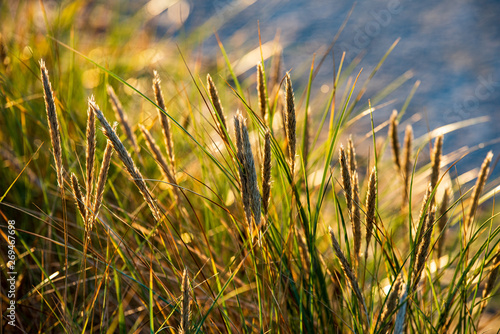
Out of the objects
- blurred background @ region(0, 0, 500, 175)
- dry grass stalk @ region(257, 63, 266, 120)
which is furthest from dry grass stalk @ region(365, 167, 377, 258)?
blurred background @ region(0, 0, 500, 175)

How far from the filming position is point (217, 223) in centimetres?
167

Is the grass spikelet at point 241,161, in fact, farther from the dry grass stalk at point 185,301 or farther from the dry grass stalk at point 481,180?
the dry grass stalk at point 481,180

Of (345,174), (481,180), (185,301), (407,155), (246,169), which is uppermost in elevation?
(407,155)

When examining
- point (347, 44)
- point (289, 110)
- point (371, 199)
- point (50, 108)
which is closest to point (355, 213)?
point (371, 199)

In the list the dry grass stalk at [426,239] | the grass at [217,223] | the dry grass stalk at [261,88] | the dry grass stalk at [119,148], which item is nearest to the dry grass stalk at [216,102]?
the grass at [217,223]

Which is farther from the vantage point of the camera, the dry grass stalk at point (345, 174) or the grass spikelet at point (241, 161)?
the dry grass stalk at point (345, 174)

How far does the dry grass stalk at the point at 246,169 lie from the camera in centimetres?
74

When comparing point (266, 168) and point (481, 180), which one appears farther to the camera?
point (481, 180)

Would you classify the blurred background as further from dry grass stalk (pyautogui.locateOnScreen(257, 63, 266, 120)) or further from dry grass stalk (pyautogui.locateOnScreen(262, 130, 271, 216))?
dry grass stalk (pyautogui.locateOnScreen(262, 130, 271, 216))

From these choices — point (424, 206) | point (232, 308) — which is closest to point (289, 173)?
point (424, 206)

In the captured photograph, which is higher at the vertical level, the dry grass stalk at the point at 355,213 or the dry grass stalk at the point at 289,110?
the dry grass stalk at the point at 289,110

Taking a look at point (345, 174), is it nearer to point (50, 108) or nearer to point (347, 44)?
point (50, 108)

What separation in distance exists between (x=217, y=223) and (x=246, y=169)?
3.14 ft

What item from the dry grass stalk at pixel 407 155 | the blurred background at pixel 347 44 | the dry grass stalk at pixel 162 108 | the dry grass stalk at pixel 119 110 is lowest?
the dry grass stalk at pixel 119 110
